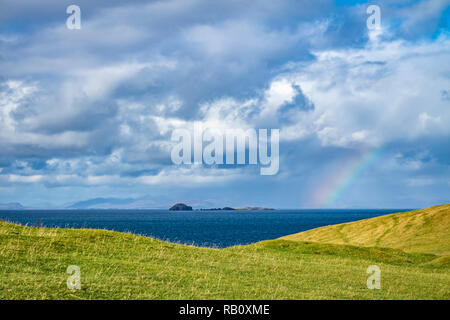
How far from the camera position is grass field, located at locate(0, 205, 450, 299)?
18625mm

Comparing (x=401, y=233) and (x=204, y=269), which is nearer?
(x=204, y=269)

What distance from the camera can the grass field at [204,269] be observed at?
18625mm

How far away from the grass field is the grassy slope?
343 mm

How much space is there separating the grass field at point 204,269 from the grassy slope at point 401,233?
1.12 feet

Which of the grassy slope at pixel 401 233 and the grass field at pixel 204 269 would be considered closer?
the grass field at pixel 204 269

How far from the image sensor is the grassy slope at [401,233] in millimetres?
43719

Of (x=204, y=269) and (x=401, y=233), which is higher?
(x=204, y=269)

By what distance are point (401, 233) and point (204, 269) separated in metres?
31.7

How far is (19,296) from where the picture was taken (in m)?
16.4

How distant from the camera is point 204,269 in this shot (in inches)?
999

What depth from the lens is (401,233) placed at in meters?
49.3
